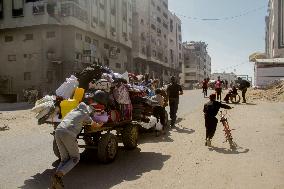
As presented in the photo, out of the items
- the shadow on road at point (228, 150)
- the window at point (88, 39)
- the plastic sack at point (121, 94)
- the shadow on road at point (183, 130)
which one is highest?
the window at point (88, 39)

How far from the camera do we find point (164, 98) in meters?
14.0

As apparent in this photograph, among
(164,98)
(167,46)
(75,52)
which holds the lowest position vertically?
(164,98)

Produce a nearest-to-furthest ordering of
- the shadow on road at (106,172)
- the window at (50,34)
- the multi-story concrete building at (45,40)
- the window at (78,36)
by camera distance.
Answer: the shadow on road at (106,172) < the multi-story concrete building at (45,40) < the window at (50,34) < the window at (78,36)

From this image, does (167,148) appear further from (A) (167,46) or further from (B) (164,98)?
(A) (167,46)

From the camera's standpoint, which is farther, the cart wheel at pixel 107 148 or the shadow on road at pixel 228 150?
the shadow on road at pixel 228 150

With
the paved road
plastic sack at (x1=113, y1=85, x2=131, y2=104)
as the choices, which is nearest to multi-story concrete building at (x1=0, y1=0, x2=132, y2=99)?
the paved road

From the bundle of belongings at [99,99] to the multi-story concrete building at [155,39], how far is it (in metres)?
49.1

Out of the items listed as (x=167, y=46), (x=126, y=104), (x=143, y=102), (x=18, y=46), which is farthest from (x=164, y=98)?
(x=167, y=46)

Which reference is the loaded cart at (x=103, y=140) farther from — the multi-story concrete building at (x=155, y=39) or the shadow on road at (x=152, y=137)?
the multi-story concrete building at (x=155, y=39)

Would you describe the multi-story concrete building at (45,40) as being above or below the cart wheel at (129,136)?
above

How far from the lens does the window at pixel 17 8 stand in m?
39.7

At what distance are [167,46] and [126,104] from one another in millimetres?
75816

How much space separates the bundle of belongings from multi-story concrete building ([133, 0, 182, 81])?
49102 mm

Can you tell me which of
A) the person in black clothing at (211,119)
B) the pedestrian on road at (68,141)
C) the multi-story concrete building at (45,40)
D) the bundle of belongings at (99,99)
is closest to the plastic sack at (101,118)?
the bundle of belongings at (99,99)
